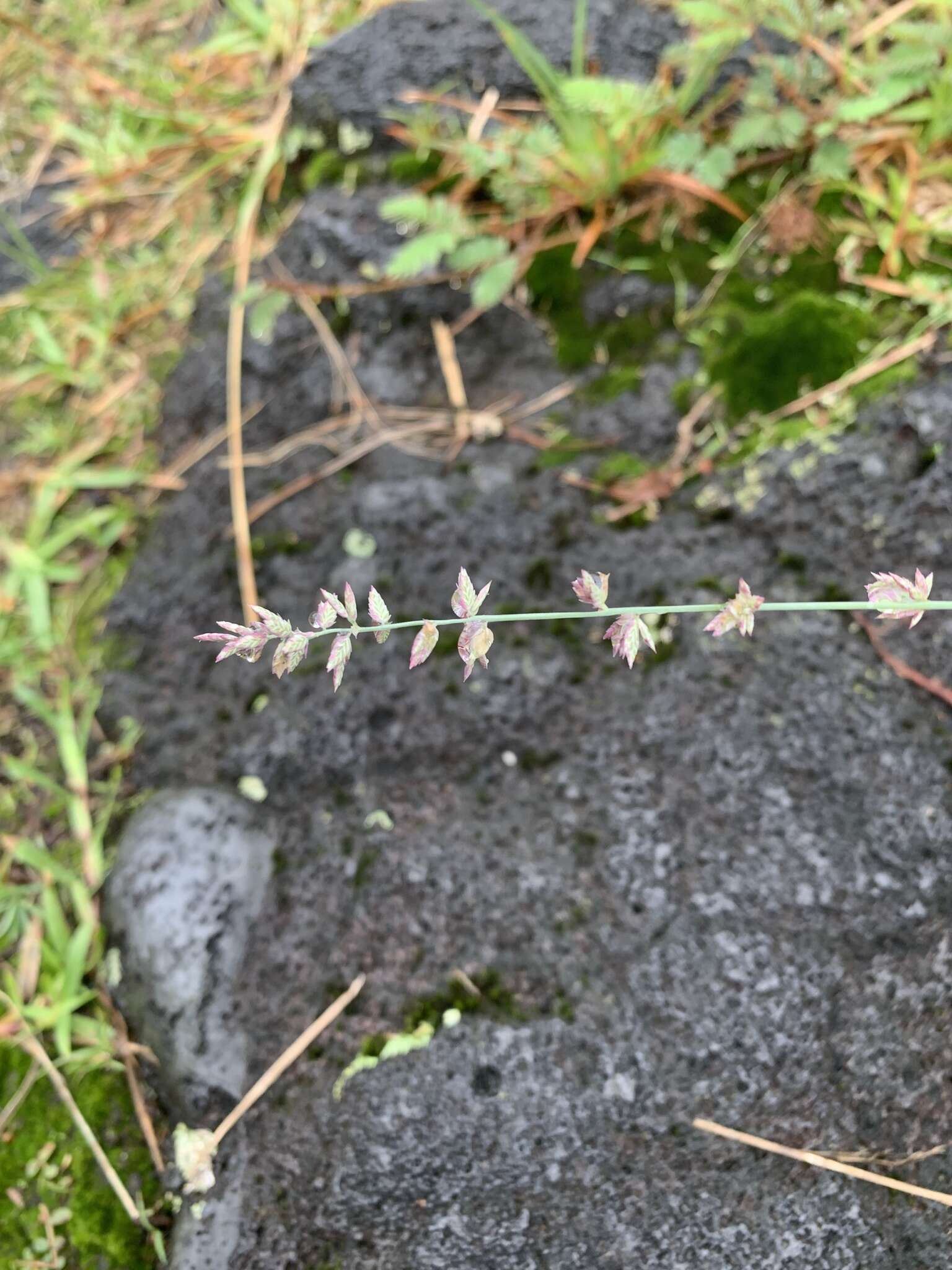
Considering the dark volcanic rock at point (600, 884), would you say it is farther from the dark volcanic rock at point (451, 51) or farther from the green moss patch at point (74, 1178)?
the dark volcanic rock at point (451, 51)

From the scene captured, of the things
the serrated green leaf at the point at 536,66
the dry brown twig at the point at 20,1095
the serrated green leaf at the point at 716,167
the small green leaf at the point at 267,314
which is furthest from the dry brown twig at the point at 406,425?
the dry brown twig at the point at 20,1095

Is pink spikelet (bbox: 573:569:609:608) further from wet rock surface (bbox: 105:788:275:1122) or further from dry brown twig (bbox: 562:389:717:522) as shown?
wet rock surface (bbox: 105:788:275:1122)

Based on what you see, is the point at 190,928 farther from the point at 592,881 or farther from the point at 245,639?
the point at 245,639

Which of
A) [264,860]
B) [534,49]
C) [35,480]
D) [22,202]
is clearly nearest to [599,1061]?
[264,860]

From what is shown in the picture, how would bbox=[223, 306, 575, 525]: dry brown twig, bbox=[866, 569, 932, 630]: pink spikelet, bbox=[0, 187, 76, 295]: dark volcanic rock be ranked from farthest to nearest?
bbox=[0, 187, 76, 295]: dark volcanic rock
bbox=[223, 306, 575, 525]: dry brown twig
bbox=[866, 569, 932, 630]: pink spikelet

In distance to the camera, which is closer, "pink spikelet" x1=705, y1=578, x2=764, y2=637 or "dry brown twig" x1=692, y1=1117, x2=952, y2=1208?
"pink spikelet" x1=705, y1=578, x2=764, y2=637

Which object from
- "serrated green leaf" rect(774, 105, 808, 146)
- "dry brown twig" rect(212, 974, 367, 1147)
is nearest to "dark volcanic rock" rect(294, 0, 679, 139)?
"serrated green leaf" rect(774, 105, 808, 146)

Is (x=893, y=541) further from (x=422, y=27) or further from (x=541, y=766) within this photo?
(x=422, y=27)
